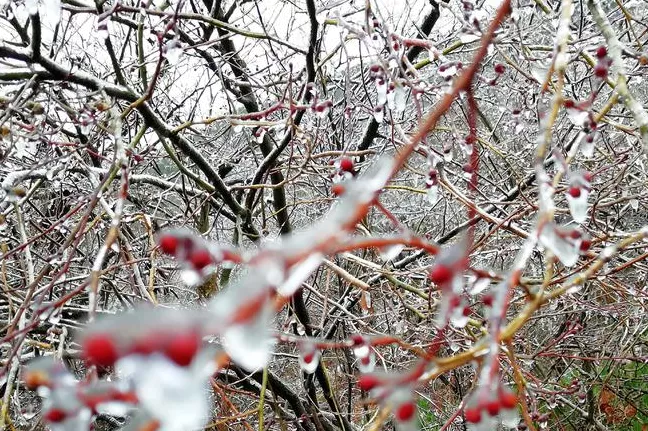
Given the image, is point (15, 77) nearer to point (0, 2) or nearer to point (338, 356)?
point (0, 2)

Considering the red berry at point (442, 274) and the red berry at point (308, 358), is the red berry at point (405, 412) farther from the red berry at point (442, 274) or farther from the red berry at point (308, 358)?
the red berry at point (308, 358)

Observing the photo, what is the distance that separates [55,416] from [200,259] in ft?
0.58

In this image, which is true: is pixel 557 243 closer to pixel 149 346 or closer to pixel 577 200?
pixel 577 200

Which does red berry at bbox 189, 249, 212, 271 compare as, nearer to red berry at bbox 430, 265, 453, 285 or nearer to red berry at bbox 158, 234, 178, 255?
red berry at bbox 158, 234, 178, 255

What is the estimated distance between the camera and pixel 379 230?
529 centimetres

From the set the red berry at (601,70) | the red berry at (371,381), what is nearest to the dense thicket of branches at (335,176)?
the red berry at (601,70)

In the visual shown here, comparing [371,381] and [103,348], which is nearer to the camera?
[103,348]

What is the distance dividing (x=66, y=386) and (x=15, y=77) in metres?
1.59

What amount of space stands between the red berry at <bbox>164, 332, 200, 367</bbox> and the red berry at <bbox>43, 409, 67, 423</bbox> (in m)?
0.19

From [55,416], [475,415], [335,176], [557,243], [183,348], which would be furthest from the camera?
[335,176]

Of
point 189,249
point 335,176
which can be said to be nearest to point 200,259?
point 189,249

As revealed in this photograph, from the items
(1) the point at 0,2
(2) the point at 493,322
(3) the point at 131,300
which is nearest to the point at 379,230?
(3) the point at 131,300

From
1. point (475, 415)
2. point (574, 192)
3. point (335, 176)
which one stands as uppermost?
point (335, 176)

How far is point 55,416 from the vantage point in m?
0.48
